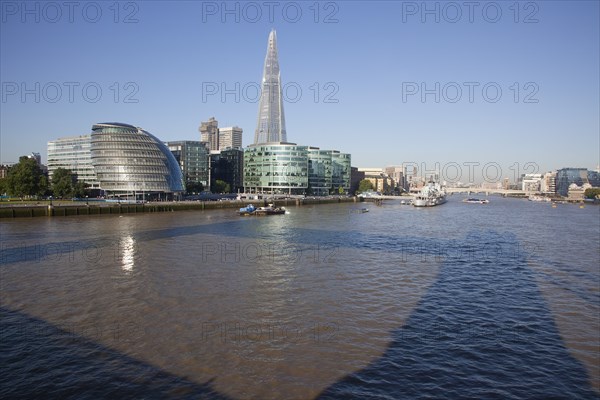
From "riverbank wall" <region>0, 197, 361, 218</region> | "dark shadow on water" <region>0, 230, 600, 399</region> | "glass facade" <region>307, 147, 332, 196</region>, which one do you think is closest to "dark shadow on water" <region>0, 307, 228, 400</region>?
"dark shadow on water" <region>0, 230, 600, 399</region>

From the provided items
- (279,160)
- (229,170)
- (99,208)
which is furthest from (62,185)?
(229,170)

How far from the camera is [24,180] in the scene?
79.9 m

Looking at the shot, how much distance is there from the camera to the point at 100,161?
101688mm

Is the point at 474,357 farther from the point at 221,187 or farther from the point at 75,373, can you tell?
the point at 221,187

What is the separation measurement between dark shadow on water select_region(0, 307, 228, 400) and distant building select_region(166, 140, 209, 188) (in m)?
151

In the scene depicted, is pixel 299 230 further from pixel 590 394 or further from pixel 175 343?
pixel 590 394

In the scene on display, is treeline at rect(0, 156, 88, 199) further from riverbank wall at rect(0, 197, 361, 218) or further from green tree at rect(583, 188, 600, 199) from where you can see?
green tree at rect(583, 188, 600, 199)

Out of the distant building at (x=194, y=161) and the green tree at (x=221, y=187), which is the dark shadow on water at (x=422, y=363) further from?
the distant building at (x=194, y=161)

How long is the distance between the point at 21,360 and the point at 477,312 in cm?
1766

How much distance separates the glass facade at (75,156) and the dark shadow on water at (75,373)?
13077 cm

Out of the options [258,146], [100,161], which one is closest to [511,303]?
[100,161]

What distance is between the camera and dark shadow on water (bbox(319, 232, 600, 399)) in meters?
11.7

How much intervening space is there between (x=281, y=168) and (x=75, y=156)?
7010 centimetres

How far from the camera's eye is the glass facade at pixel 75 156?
136125 millimetres
